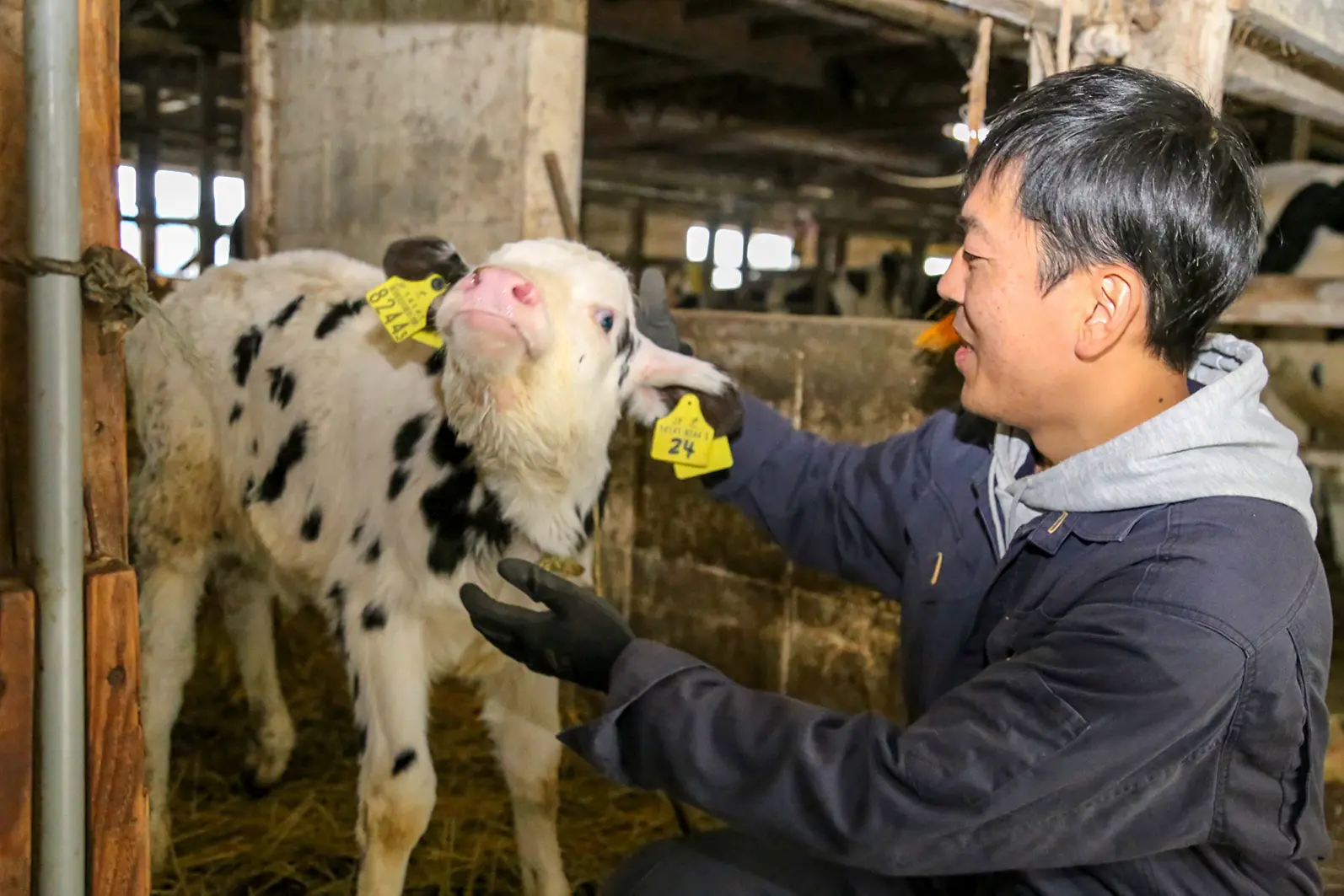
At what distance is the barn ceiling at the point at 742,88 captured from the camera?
5074 mm

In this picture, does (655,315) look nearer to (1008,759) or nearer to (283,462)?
(283,462)

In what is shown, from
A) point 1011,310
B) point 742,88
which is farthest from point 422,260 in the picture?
point 742,88

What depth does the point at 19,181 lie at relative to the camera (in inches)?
46.1

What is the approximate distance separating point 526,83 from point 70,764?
9.03ft

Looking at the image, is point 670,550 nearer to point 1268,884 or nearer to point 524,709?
point 524,709

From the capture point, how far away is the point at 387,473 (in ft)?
8.41

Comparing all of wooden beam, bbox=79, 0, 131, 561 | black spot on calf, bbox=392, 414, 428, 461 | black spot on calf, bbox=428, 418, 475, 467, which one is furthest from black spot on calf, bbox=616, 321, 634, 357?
wooden beam, bbox=79, 0, 131, 561

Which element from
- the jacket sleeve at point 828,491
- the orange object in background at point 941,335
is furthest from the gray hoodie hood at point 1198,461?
the orange object in background at point 941,335

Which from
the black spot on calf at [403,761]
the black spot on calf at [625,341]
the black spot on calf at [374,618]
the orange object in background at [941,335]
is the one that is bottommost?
the black spot on calf at [403,761]

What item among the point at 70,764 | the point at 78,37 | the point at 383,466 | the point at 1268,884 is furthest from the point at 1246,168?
the point at 383,466

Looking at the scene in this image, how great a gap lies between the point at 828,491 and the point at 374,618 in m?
1.04

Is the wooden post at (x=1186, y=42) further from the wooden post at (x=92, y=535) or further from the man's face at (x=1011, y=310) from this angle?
the wooden post at (x=92, y=535)

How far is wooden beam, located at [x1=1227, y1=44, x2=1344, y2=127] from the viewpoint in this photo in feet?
11.6

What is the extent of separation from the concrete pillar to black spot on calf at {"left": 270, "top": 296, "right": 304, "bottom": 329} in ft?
2.33
